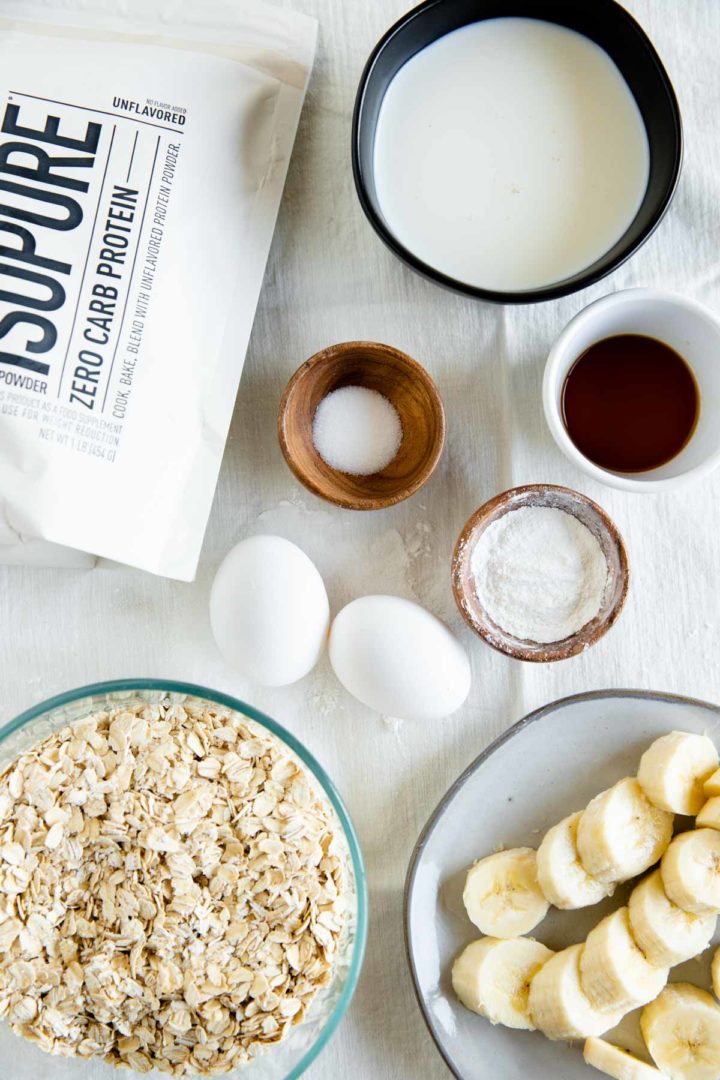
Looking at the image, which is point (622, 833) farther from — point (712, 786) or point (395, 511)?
point (395, 511)

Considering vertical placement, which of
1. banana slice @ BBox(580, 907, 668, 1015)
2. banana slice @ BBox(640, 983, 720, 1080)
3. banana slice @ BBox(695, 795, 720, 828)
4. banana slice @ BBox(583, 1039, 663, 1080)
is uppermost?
banana slice @ BBox(695, 795, 720, 828)

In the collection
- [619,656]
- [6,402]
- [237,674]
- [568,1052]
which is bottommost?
[568,1052]

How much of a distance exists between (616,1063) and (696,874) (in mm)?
189

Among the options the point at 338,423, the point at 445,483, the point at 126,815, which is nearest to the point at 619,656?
the point at 445,483

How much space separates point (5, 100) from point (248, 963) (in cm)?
77

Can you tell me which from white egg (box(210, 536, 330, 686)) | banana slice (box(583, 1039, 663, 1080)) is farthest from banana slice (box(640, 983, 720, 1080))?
white egg (box(210, 536, 330, 686))

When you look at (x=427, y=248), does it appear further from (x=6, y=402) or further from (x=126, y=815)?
(x=126, y=815)

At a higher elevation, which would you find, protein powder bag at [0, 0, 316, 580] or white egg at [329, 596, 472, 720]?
protein powder bag at [0, 0, 316, 580]

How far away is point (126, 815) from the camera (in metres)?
0.83

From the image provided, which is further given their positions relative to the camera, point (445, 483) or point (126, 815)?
point (445, 483)

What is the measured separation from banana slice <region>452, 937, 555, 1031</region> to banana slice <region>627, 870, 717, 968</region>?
9 cm

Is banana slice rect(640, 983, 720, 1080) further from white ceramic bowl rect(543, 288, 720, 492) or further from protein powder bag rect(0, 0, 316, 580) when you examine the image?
protein powder bag rect(0, 0, 316, 580)

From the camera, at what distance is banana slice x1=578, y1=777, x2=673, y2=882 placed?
0.88m

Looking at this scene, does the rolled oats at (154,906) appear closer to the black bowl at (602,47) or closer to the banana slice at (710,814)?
the banana slice at (710,814)
